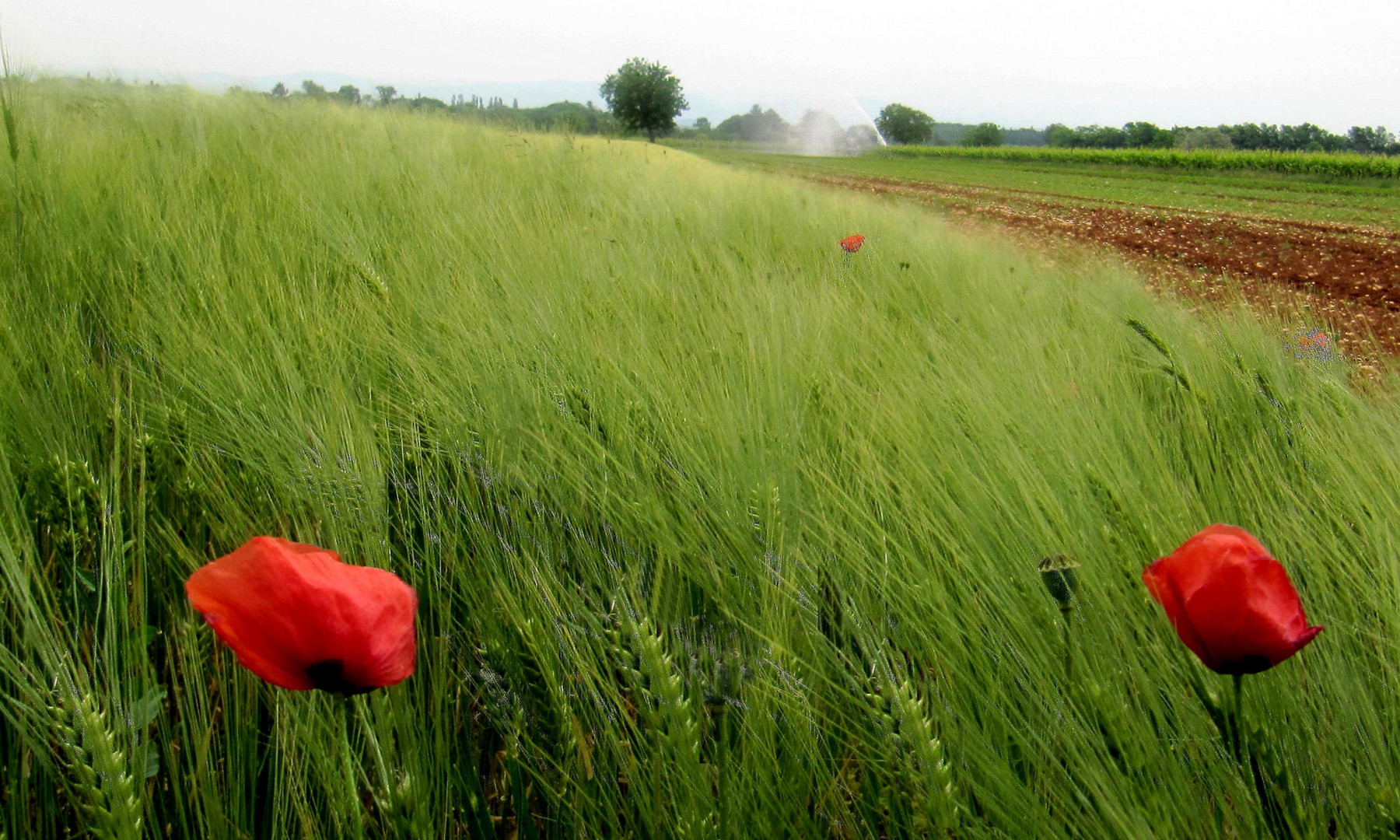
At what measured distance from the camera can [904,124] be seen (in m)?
67.5

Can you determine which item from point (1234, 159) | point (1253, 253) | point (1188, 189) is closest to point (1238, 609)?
point (1253, 253)

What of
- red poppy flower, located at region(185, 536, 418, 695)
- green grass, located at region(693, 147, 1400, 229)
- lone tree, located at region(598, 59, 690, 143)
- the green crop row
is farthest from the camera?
lone tree, located at region(598, 59, 690, 143)

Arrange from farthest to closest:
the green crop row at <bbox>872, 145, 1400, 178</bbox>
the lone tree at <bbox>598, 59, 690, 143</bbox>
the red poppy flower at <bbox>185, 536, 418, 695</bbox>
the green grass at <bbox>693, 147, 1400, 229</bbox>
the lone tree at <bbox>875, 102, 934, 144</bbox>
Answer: the lone tree at <bbox>875, 102, 934, 144</bbox>
the lone tree at <bbox>598, 59, 690, 143</bbox>
the green crop row at <bbox>872, 145, 1400, 178</bbox>
the green grass at <bbox>693, 147, 1400, 229</bbox>
the red poppy flower at <bbox>185, 536, 418, 695</bbox>

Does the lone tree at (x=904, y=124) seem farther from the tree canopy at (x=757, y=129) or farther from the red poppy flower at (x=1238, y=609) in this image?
the red poppy flower at (x=1238, y=609)

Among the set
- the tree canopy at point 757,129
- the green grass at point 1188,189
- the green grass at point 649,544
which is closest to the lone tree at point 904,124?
the tree canopy at point 757,129

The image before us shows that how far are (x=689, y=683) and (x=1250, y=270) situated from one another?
6739 mm

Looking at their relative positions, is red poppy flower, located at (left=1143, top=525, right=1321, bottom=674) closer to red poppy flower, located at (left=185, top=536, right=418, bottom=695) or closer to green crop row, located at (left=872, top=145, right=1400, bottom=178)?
red poppy flower, located at (left=185, top=536, right=418, bottom=695)

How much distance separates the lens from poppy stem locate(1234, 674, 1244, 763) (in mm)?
408

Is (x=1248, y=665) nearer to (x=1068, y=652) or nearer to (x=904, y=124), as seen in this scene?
(x=1068, y=652)

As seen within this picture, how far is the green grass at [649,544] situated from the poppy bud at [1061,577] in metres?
0.05

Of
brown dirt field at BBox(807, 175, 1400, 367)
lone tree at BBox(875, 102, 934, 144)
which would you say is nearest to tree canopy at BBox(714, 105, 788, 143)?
lone tree at BBox(875, 102, 934, 144)

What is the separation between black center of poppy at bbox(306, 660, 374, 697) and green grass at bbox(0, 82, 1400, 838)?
0.19ft

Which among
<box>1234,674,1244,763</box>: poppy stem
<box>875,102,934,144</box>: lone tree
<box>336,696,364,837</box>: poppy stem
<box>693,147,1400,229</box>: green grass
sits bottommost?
<box>336,696,364,837</box>: poppy stem

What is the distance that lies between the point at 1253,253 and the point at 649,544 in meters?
7.87
